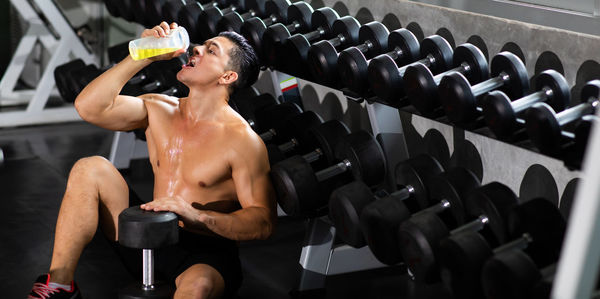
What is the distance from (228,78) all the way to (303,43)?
1.27 feet

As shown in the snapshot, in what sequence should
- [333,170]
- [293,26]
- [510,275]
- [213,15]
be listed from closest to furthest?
[510,275] < [333,170] < [293,26] < [213,15]

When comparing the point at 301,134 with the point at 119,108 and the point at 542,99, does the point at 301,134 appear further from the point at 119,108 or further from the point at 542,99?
the point at 542,99

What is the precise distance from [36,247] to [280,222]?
3.17 feet

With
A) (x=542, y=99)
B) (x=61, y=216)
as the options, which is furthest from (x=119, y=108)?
(x=542, y=99)

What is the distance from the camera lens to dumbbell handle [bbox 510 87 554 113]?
2008 mm

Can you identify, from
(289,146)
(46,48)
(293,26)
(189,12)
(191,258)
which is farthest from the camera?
(46,48)

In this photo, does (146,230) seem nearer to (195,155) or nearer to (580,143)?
(195,155)

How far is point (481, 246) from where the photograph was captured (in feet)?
6.15

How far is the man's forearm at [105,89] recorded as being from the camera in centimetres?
229

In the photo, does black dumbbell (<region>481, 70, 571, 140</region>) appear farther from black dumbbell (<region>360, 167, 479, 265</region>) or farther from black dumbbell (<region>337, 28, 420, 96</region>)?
black dumbbell (<region>337, 28, 420, 96</region>)

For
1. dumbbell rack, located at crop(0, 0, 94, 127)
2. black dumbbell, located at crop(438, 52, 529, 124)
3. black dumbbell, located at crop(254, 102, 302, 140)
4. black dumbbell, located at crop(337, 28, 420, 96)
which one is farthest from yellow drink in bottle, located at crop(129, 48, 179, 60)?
dumbbell rack, located at crop(0, 0, 94, 127)

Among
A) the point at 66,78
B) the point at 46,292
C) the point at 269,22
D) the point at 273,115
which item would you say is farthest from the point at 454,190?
the point at 66,78

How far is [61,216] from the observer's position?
2281 millimetres

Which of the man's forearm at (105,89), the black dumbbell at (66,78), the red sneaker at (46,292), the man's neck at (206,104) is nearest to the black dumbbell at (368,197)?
the man's neck at (206,104)
